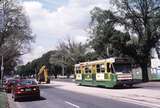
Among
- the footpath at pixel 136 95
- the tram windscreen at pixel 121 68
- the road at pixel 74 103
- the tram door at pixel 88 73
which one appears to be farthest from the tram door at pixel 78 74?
the road at pixel 74 103

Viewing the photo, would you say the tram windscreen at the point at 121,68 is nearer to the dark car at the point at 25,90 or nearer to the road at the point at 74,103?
the road at the point at 74,103

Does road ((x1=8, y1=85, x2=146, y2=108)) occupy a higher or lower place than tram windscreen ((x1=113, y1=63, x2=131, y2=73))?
lower

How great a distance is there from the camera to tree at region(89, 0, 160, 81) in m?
56.2

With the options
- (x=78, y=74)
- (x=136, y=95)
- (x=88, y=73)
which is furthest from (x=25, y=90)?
(x=78, y=74)

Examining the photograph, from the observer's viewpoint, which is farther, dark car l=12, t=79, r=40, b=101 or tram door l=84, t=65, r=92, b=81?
tram door l=84, t=65, r=92, b=81

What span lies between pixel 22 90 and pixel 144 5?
31852mm

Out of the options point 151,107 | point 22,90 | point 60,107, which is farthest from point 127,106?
point 22,90

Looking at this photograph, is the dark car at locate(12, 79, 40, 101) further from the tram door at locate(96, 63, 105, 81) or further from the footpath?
the tram door at locate(96, 63, 105, 81)

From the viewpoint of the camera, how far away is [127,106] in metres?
21.0

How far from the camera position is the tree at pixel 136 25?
56.2 m

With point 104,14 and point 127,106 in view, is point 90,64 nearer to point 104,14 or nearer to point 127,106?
point 104,14

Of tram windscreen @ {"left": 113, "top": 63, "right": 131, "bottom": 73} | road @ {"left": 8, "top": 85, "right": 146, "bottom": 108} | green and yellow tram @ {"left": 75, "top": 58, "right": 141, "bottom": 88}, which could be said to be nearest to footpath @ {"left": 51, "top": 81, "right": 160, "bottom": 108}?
road @ {"left": 8, "top": 85, "right": 146, "bottom": 108}

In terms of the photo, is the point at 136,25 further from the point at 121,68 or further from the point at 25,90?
the point at 25,90

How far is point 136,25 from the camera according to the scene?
57.1 meters
